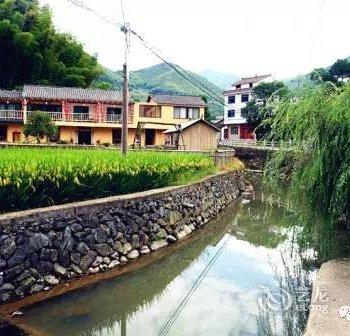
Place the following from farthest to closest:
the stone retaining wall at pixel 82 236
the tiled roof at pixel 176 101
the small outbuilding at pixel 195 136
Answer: the tiled roof at pixel 176 101
the small outbuilding at pixel 195 136
the stone retaining wall at pixel 82 236

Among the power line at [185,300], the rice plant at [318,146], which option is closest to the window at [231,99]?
the power line at [185,300]

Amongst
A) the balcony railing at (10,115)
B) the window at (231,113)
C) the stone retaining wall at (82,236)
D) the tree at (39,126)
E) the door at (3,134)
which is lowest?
the stone retaining wall at (82,236)

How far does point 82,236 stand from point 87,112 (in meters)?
30.7

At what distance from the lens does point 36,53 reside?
39.2m

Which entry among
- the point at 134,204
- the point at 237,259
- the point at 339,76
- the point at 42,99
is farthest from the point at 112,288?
the point at 339,76

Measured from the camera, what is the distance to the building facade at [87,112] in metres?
36.2

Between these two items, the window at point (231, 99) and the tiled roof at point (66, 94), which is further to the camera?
the window at point (231, 99)

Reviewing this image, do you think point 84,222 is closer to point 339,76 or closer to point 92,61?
point 339,76

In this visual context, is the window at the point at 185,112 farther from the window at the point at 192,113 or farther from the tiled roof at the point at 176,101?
the tiled roof at the point at 176,101

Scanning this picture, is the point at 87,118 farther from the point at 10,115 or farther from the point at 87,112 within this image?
the point at 10,115

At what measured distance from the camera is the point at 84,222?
9.45 m

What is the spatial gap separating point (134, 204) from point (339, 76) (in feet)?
98.1

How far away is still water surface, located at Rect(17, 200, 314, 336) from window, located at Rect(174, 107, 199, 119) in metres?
30.1

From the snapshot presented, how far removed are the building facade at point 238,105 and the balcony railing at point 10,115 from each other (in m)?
26.4
